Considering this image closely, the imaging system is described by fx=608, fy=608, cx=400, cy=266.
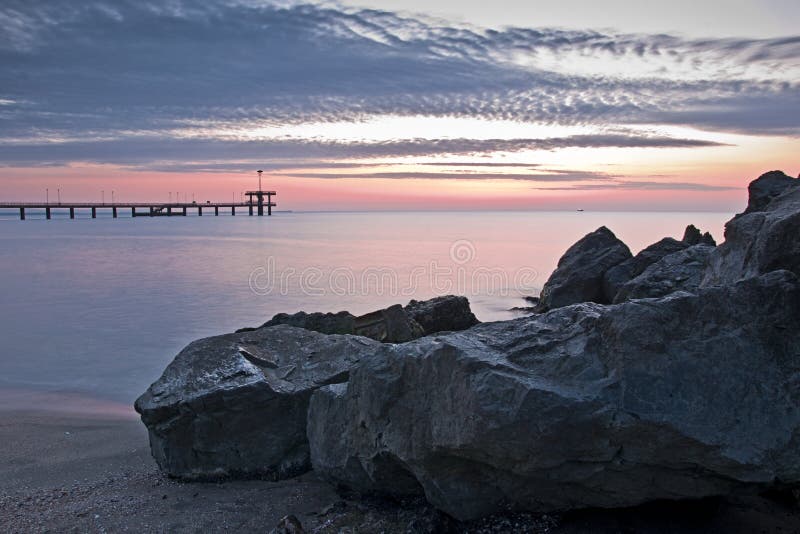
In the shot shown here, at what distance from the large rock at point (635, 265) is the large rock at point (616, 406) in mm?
10536

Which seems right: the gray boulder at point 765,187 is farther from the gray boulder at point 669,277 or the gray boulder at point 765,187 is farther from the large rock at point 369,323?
the large rock at point 369,323

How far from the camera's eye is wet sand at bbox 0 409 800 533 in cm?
484

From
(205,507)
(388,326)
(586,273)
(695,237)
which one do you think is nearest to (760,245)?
(205,507)

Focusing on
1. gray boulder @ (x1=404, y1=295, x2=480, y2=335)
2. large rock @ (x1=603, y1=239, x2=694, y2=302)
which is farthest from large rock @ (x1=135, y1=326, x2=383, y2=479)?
large rock @ (x1=603, y1=239, x2=694, y2=302)

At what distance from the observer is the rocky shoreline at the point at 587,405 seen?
4.16 meters

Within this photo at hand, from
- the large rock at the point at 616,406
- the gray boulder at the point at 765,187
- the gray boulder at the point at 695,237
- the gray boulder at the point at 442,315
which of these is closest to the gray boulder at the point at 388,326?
the gray boulder at the point at 442,315

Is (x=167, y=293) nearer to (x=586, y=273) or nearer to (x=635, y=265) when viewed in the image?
(x=586, y=273)

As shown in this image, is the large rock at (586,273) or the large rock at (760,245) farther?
the large rock at (586,273)

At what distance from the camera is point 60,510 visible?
608 cm

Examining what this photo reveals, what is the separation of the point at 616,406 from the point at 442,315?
10318 millimetres

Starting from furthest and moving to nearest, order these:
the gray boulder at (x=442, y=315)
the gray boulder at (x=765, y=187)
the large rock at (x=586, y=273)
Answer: the large rock at (x=586, y=273) < the gray boulder at (x=442, y=315) < the gray boulder at (x=765, y=187)

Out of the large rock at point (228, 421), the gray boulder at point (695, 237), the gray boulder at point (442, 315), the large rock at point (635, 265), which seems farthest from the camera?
the gray boulder at point (695, 237)

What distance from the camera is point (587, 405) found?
4.27 meters

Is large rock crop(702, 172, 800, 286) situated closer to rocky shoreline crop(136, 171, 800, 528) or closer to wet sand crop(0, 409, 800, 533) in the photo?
rocky shoreline crop(136, 171, 800, 528)
